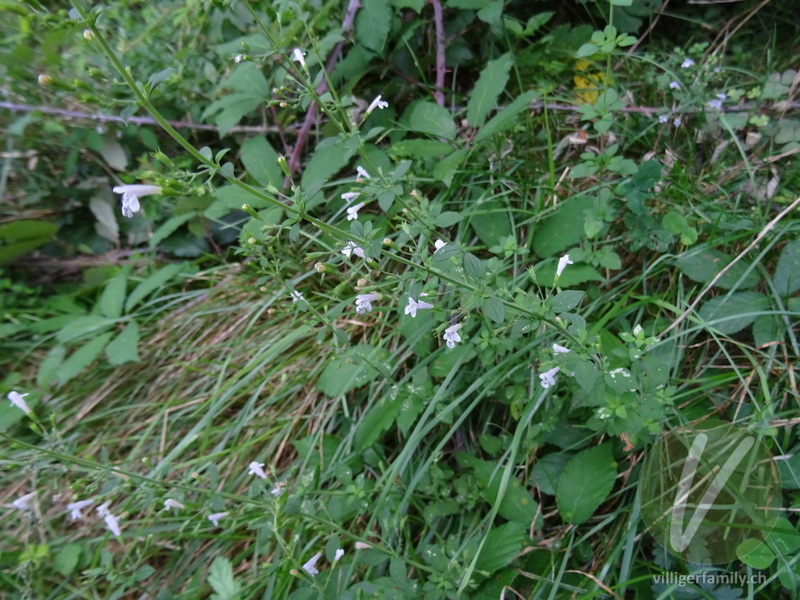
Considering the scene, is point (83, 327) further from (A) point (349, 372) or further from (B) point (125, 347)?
(A) point (349, 372)

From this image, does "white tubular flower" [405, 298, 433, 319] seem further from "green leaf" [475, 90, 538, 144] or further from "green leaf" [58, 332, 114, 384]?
"green leaf" [58, 332, 114, 384]

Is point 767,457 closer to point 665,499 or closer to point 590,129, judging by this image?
point 665,499

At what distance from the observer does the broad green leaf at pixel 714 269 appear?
64.5 inches

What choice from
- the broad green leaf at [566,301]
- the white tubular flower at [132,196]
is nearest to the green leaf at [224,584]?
the white tubular flower at [132,196]

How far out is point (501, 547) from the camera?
148cm

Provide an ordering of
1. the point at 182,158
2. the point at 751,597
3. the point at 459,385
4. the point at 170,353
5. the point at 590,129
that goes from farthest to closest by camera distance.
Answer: the point at 182,158
the point at 170,353
the point at 590,129
the point at 459,385
the point at 751,597

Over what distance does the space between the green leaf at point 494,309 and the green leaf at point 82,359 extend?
1.89 metres

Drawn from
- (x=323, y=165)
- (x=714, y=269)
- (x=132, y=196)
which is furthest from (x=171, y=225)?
(x=714, y=269)

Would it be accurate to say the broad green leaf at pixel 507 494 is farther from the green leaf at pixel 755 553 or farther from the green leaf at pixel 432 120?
the green leaf at pixel 432 120

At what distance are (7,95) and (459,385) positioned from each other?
2.97 m

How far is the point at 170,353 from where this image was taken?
2.44 metres

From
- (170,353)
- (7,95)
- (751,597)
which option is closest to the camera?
(751,597)

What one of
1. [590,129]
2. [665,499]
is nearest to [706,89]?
[590,129]

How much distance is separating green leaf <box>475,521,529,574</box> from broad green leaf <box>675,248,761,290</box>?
0.94 m
